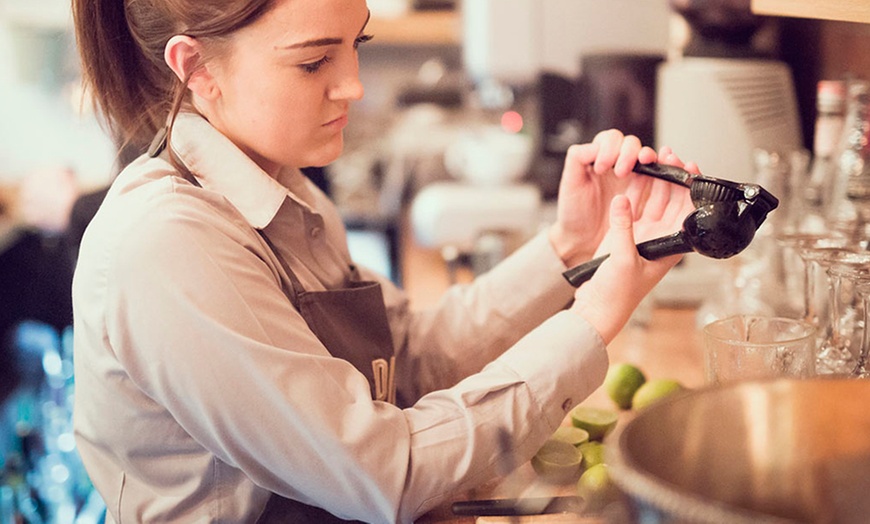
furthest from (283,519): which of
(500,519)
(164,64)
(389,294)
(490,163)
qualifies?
(490,163)

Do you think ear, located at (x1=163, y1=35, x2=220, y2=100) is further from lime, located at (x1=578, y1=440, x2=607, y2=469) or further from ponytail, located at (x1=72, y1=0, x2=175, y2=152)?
lime, located at (x1=578, y1=440, x2=607, y2=469)

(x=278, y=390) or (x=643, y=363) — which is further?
(x=643, y=363)

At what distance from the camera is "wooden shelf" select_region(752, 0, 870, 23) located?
112 centimetres

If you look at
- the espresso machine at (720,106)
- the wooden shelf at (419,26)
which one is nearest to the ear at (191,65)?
the espresso machine at (720,106)

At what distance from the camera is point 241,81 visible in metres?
1.19

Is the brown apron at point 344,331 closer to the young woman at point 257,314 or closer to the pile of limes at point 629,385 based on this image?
the young woman at point 257,314

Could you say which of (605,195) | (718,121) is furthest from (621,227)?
(718,121)

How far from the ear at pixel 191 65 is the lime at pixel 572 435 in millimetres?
627

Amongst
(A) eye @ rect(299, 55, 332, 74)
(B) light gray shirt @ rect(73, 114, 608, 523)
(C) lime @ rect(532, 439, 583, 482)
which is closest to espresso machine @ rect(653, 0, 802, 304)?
(C) lime @ rect(532, 439, 583, 482)

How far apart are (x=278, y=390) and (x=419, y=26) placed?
348 cm

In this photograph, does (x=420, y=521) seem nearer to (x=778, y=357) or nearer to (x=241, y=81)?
(x=778, y=357)

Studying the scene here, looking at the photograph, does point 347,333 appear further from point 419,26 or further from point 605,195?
point 419,26

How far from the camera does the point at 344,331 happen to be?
1.30 meters

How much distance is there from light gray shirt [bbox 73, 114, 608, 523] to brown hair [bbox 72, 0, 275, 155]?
0.11 meters
